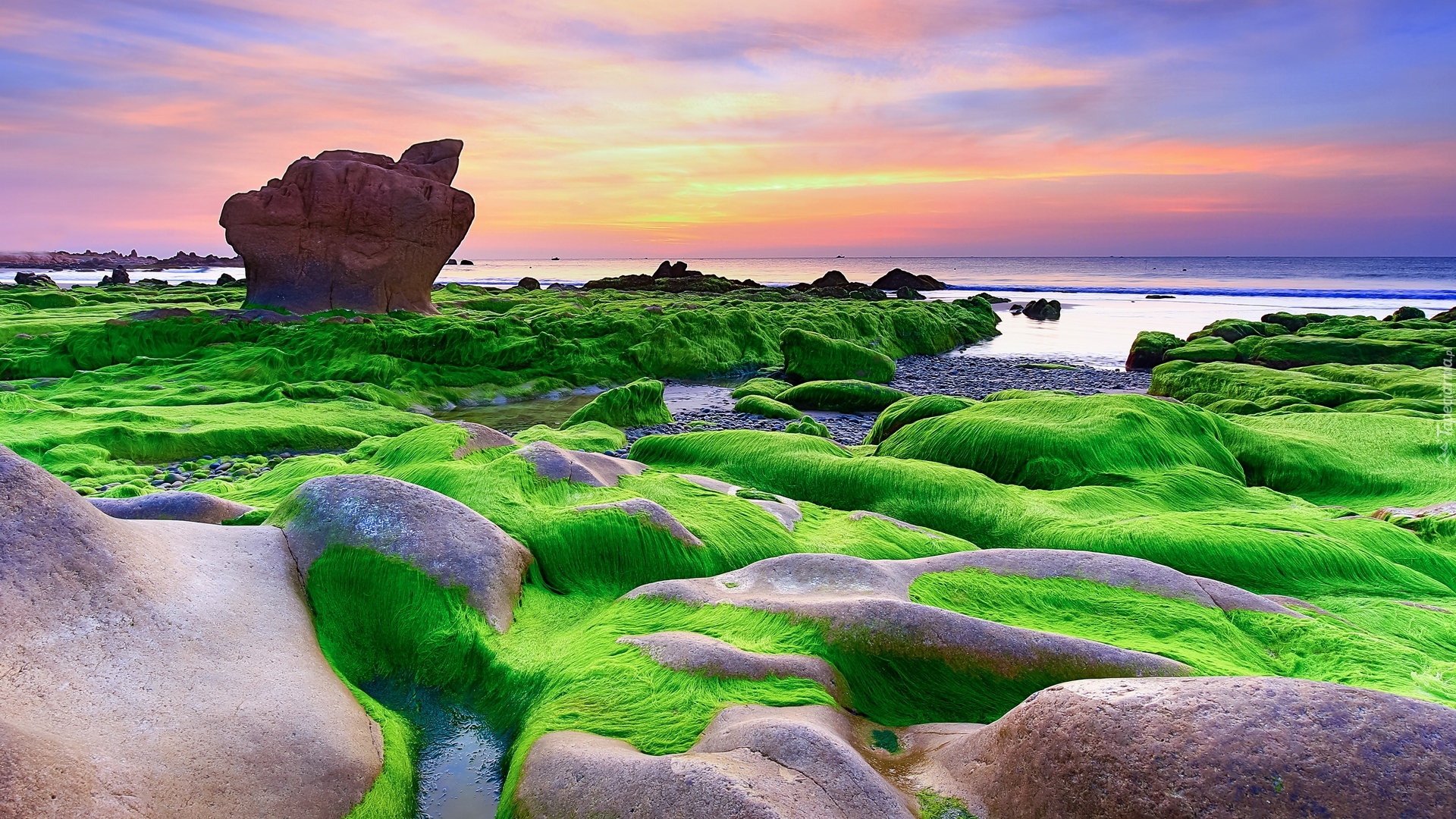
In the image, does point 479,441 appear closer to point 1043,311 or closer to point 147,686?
point 147,686

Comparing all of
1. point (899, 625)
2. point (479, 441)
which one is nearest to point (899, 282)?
point (479, 441)

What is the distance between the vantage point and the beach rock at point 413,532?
361cm

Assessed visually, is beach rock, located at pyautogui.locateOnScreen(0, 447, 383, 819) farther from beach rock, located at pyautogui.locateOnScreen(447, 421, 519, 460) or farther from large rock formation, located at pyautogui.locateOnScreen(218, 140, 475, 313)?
large rock formation, located at pyautogui.locateOnScreen(218, 140, 475, 313)

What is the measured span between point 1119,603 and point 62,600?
4.18m

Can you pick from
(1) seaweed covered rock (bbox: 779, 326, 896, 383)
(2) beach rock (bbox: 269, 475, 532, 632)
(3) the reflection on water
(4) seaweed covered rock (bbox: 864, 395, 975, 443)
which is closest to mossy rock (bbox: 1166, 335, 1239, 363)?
(1) seaweed covered rock (bbox: 779, 326, 896, 383)

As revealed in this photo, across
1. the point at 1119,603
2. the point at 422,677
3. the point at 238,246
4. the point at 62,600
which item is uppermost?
the point at 238,246

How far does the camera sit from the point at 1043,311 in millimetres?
33875

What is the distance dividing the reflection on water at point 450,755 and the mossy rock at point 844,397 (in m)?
9.78

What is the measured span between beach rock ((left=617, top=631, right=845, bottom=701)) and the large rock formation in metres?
16.7

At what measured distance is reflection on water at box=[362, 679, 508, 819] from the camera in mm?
2664

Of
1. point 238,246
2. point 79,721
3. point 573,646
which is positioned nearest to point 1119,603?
point 573,646

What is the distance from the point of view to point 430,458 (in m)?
5.73

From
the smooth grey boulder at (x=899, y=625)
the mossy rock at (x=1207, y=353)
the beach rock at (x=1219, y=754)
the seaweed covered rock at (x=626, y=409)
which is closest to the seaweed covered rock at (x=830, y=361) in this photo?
the seaweed covered rock at (x=626, y=409)

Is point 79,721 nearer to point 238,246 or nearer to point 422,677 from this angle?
point 422,677
